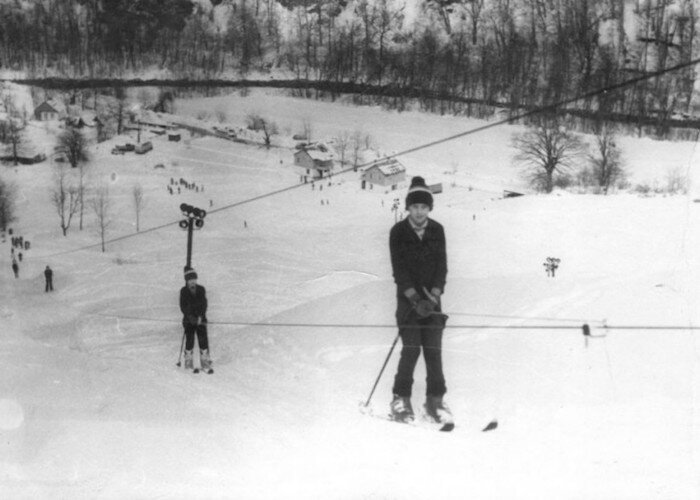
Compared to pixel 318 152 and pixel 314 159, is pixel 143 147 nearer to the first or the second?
pixel 314 159

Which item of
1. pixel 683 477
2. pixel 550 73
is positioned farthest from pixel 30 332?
pixel 550 73

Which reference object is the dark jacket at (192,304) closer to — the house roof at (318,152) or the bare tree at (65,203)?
the bare tree at (65,203)

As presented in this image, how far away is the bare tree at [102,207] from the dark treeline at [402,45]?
30.5 metres

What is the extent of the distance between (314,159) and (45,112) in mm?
24941

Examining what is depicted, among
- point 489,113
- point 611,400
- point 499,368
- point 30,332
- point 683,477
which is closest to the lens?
point 683,477

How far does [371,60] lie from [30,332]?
57407 mm

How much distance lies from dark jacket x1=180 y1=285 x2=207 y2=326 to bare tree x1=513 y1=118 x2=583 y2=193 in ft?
102

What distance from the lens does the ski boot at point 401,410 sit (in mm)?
4809

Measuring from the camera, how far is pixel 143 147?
46500 millimetres

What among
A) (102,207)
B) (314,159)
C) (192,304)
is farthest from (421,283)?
(314,159)

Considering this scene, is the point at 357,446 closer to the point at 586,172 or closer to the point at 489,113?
the point at 586,172

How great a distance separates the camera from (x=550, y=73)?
60.4 meters

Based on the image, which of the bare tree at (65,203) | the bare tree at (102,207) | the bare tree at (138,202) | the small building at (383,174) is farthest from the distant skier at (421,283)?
the small building at (383,174)

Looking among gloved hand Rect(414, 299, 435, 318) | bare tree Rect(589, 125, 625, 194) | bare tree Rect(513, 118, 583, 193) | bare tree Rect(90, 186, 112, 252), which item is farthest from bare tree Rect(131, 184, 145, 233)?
gloved hand Rect(414, 299, 435, 318)
